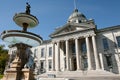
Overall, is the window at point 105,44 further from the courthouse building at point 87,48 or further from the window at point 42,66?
the window at point 42,66

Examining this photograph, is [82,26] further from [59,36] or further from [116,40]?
[116,40]

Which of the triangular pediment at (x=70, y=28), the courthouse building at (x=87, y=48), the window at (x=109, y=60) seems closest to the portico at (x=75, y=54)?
the courthouse building at (x=87, y=48)

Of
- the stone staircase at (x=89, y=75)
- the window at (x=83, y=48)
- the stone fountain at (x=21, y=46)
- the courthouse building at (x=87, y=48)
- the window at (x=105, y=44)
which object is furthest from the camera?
the window at (x=83, y=48)

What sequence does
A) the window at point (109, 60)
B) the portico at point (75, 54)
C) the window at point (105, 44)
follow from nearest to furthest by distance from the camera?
the window at point (109, 60) < the portico at point (75, 54) < the window at point (105, 44)

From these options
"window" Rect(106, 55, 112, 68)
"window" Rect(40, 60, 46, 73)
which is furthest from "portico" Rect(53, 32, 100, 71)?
"window" Rect(40, 60, 46, 73)

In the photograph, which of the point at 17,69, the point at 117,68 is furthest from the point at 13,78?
the point at 117,68

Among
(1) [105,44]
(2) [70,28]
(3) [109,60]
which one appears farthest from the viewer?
(2) [70,28]

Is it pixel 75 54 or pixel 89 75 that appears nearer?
pixel 89 75

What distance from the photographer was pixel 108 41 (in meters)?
27.0

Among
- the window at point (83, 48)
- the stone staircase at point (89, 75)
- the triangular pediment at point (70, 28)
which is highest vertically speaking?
the triangular pediment at point (70, 28)

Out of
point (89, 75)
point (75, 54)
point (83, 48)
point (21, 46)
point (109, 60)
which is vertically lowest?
point (89, 75)

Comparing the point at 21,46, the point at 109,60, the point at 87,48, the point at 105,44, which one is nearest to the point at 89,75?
the point at 87,48

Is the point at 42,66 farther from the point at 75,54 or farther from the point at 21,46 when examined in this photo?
the point at 21,46

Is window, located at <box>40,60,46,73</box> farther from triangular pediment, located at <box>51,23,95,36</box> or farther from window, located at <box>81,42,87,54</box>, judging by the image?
window, located at <box>81,42,87,54</box>
